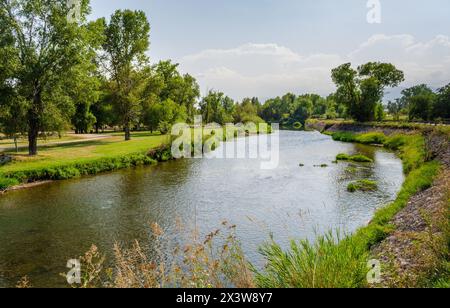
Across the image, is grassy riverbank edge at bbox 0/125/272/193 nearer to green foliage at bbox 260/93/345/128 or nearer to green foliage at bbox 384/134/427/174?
green foliage at bbox 384/134/427/174

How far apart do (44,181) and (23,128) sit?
737 centimetres

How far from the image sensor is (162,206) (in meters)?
21.4

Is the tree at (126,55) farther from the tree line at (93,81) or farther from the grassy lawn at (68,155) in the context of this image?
the grassy lawn at (68,155)

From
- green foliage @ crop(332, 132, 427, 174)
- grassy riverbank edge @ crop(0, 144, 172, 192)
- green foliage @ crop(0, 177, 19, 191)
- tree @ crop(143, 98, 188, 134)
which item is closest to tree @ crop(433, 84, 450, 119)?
green foliage @ crop(332, 132, 427, 174)

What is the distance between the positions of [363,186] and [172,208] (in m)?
14.3

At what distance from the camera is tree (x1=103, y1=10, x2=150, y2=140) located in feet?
170

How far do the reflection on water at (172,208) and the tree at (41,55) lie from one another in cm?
914

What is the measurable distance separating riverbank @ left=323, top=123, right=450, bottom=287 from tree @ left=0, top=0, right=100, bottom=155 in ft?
100

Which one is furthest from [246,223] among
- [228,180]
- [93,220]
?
[228,180]

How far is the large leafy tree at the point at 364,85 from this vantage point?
275ft

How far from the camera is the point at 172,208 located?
68.5ft

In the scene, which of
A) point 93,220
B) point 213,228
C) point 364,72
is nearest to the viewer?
point 213,228
